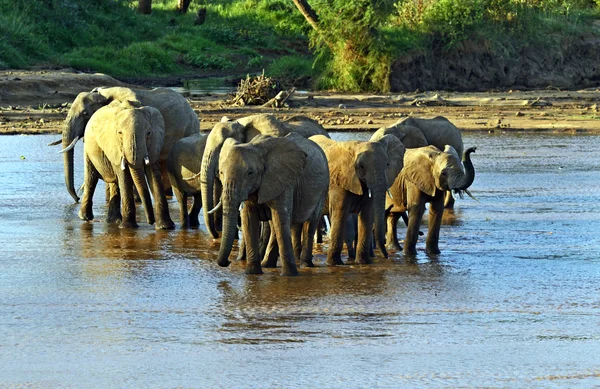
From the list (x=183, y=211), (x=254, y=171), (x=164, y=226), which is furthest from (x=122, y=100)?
(x=254, y=171)

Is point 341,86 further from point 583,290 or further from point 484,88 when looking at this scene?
point 583,290

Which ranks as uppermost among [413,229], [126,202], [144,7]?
[144,7]

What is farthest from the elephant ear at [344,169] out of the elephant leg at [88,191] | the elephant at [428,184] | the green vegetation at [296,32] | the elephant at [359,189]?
the green vegetation at [296,32]

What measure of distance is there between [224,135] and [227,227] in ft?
4.54

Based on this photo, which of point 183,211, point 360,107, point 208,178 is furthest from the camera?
point 360,107

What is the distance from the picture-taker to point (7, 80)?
95.2ft

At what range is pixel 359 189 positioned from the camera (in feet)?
37.0

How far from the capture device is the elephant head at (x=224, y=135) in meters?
11.5

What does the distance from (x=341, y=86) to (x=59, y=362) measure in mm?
26224

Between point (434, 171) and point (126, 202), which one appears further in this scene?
point (126, 202)

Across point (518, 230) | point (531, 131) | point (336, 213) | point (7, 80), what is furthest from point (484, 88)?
point (336, 213)

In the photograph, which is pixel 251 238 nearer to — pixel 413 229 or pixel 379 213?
pixel 379 213

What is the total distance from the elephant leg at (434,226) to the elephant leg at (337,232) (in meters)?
0.92

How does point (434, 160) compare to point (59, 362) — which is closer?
point (59, 362)
